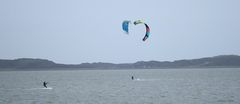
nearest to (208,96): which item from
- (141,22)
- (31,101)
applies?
(141,22)

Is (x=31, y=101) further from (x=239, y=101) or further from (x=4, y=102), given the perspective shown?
(x=239, y=101)

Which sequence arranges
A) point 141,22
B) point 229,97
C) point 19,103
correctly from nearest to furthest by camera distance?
point 141,22
point 19,103
point 229,97

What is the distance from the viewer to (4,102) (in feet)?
225

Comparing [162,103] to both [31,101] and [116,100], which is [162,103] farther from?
[31,101]

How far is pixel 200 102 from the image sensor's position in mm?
64938

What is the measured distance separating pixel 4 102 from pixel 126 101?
46.9ft

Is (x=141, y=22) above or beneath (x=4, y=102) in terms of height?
above

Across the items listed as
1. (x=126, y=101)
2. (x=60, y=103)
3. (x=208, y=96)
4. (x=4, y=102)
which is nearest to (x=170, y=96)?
(x=208, y=96)

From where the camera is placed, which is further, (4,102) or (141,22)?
(4,102)

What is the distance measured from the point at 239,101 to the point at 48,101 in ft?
72.0

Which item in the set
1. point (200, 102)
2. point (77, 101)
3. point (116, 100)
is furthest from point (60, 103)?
point (200, 102)

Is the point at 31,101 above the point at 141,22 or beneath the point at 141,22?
beneath

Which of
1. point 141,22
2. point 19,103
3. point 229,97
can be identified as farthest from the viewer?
point 229,97

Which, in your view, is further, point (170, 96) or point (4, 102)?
point (170, 96)
